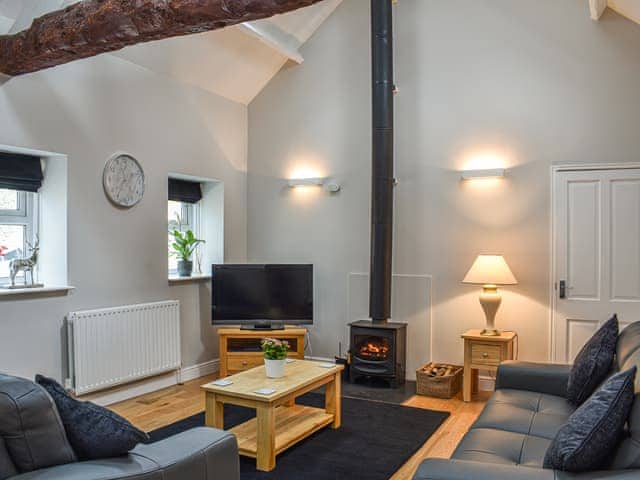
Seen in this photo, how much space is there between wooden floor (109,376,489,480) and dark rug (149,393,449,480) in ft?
0.27

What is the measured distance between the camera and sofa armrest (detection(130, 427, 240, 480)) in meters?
1.96

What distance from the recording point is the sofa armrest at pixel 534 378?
3.42m

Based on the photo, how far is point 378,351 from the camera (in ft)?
17.5

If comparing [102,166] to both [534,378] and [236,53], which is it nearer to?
[236,53]

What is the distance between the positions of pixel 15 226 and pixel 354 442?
299cm

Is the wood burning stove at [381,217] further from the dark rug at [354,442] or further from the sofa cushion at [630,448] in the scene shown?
the sofa cushion at [630,448]

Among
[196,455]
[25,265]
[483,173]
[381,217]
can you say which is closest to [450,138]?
[483,173]

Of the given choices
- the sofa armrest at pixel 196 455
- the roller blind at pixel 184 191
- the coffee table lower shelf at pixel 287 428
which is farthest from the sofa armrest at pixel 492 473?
the roller blind at pixel 184 191

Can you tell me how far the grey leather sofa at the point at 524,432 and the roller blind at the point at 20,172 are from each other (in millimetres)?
3559

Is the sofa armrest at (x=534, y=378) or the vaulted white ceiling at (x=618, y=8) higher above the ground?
the vaulted white ceiling at (x=618, y=8)

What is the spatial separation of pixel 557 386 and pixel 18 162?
158 inches

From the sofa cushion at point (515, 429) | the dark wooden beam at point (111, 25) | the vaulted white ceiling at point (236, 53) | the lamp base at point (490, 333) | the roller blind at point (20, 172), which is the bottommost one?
the sofa cushion at point (515, 429)

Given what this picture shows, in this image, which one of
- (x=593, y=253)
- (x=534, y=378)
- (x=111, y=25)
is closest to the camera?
(x=111, y=25)

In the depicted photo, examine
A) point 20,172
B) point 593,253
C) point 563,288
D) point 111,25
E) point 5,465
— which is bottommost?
point 5,465
